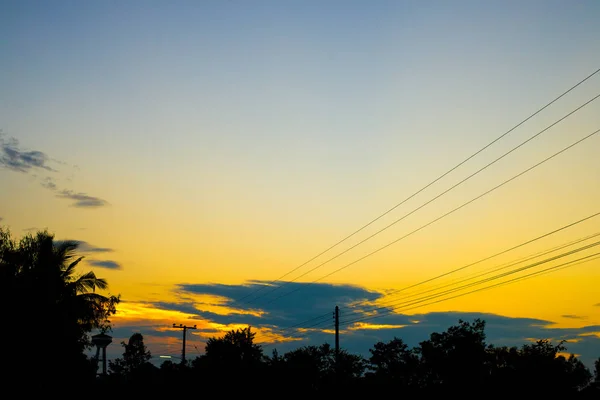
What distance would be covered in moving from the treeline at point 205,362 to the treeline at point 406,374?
105mm

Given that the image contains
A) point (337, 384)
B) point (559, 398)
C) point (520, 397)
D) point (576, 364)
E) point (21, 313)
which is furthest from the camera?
point (576, 364)

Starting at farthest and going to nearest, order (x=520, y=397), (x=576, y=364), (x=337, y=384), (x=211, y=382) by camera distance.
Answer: (x=576, y=364) → (x=211, y=382) → (x=337, y=384) → (x=520, y=397)

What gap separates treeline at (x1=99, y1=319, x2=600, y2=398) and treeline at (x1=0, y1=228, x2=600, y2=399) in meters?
0.10

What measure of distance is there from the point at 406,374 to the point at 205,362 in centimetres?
2130

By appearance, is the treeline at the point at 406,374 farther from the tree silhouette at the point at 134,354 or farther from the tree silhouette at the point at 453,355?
the tree silhouette at the point at 134,354

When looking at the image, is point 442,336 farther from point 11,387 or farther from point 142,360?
point 142,360

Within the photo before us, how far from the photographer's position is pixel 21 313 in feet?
113

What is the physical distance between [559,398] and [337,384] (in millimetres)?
15534

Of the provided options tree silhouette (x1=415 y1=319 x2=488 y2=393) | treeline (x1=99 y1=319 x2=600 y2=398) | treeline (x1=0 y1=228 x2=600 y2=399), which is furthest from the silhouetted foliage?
tree silhouette (x1=415 y1=319 x2=488 y2=393)

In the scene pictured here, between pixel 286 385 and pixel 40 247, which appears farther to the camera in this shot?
pixel 286 385

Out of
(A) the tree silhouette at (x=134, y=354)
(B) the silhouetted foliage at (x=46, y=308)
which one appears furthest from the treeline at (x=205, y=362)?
(A) the tree silhouette at (x=134, y=354)

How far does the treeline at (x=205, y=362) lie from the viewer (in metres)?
35.2

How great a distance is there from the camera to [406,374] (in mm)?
64375

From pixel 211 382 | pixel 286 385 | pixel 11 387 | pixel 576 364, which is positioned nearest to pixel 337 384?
pixel 286 385
